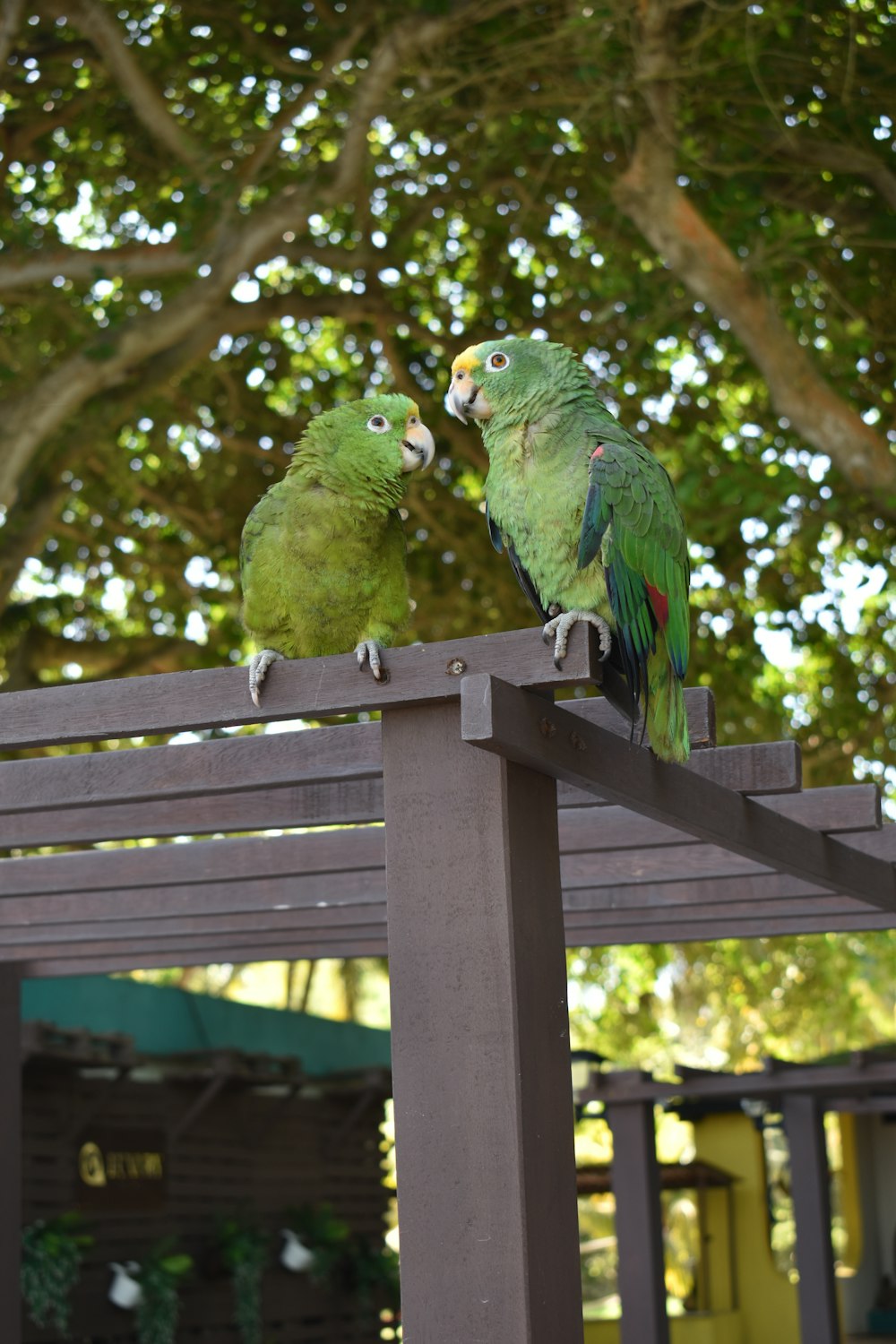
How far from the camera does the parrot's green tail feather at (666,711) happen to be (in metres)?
2.92

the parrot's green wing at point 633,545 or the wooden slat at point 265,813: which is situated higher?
the parrot's green wing at point 633,545

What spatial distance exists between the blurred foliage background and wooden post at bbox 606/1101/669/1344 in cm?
267

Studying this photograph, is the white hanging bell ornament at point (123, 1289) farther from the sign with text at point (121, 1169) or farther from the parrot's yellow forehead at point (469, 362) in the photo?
the parrot's yellow forehead at point (469, 362)

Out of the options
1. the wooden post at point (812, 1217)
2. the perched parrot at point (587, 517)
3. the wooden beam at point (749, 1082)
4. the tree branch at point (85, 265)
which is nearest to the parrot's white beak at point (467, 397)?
the perched parrot at point (587, 517)

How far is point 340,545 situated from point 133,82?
535 cm

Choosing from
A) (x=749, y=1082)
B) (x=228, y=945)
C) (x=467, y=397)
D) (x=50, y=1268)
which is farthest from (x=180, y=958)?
(x=749, y=1082)

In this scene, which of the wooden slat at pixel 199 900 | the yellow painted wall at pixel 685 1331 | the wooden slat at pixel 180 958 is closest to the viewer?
the wooden slat at pixel 199 900

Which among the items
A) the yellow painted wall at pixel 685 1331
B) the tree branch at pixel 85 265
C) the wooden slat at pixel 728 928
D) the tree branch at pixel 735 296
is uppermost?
the tree branch at pixel 85 265

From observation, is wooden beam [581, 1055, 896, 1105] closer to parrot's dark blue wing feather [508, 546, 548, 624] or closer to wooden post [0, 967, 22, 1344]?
wooden post [0, 967, 22, 1344]

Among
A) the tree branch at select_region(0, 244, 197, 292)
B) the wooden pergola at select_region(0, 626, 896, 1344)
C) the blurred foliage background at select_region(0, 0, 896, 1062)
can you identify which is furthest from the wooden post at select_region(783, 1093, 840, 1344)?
the tree branch at select_region(0, 244, 197, 292)

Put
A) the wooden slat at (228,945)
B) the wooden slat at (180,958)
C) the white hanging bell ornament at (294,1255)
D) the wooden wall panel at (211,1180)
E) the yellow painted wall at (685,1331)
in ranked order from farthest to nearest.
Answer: the yellow painted wall at (685,1331)
the white hanging bell ornament at (294,1255)
the wooden wall panel at (211,1180)
the wooden slat at (180,958)
the wooden slat at (228,945)

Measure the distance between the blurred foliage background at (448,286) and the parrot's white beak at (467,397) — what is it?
3253 mm

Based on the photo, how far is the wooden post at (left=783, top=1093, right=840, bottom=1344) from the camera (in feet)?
25.2

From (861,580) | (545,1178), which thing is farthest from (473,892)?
A: (861,580)
